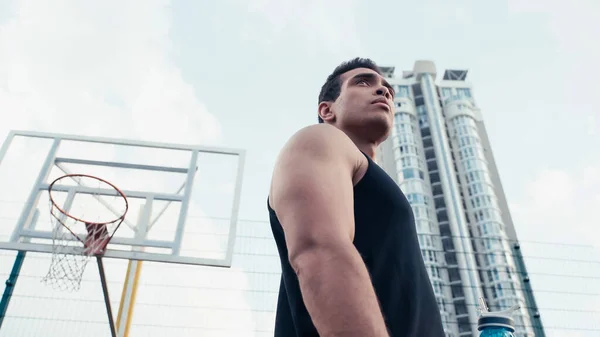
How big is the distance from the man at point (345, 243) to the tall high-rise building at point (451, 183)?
92.6 ft

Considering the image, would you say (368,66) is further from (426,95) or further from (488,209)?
(426,95)

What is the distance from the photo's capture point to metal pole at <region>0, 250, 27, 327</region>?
522 centimetres

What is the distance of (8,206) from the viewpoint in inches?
198

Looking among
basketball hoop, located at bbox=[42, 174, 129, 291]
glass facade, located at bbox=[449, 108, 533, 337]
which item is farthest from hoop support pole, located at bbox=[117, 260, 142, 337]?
glass facade, located at bbox=[449, 108, 533, 337]

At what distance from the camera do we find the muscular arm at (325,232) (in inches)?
24.9

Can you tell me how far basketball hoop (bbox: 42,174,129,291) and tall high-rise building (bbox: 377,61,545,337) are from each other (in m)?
25.2

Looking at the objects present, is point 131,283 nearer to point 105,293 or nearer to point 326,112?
point 105,293

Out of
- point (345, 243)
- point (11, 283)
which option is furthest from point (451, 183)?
point (345, 243)

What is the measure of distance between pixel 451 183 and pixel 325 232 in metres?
34.2

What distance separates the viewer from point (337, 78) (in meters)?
1.33

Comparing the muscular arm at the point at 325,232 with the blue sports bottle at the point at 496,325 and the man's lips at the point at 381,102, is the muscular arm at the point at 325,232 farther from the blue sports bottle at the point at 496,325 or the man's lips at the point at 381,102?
the blue sports bottle at the point at 496,325

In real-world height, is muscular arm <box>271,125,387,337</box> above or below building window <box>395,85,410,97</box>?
below

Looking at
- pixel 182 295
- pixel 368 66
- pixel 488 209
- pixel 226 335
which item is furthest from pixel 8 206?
pixel 488 209

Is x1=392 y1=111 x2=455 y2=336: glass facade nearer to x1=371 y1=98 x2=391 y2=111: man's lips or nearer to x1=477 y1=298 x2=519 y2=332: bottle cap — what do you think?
x1=477 y1=298 x2=519 y2=332: bottle cap
